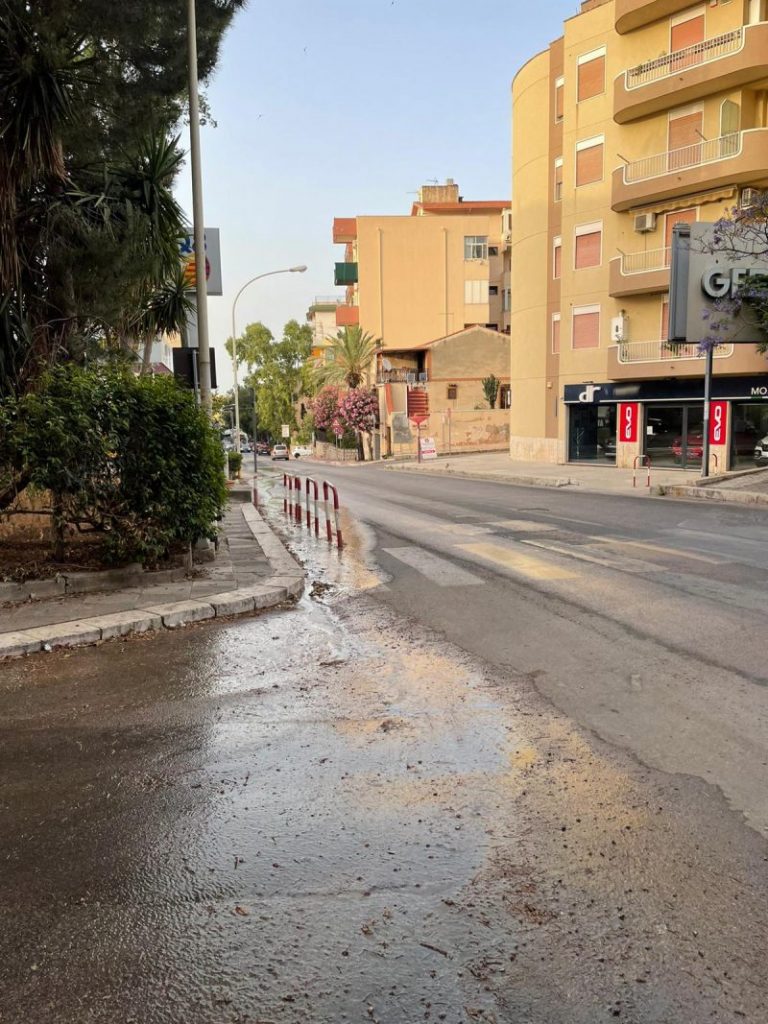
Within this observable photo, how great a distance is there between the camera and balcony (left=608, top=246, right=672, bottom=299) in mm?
28688

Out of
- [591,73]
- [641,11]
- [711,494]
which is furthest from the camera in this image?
→ [591,73]

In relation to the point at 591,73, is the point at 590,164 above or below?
below

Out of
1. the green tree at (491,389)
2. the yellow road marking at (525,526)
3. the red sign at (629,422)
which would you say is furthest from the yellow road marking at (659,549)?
the green tree at (491,389)

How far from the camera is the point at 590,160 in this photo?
3219 cm

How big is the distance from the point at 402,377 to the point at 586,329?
2443 centimetres

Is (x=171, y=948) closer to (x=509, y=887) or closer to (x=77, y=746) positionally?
(x=509, y=887)

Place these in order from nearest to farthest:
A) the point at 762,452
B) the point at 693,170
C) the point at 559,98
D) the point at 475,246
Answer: the point at 762,452
the point at 693,170
the point at 559,98
the point at 475,246

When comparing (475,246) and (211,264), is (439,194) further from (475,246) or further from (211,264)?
(211,264)

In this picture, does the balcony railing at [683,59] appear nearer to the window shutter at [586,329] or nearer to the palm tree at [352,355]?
the window shutter at [586,329]

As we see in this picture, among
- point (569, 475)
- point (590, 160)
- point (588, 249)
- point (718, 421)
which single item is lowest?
point (569, 475)

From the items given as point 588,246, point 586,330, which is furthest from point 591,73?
point 586,330

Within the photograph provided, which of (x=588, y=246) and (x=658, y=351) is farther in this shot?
(x=588, y=246)

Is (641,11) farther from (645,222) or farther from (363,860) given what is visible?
(363,860)

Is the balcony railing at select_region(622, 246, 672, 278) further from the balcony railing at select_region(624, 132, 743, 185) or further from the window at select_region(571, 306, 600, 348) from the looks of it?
the balcony railing at select_region(624, 132, 743, 185)
